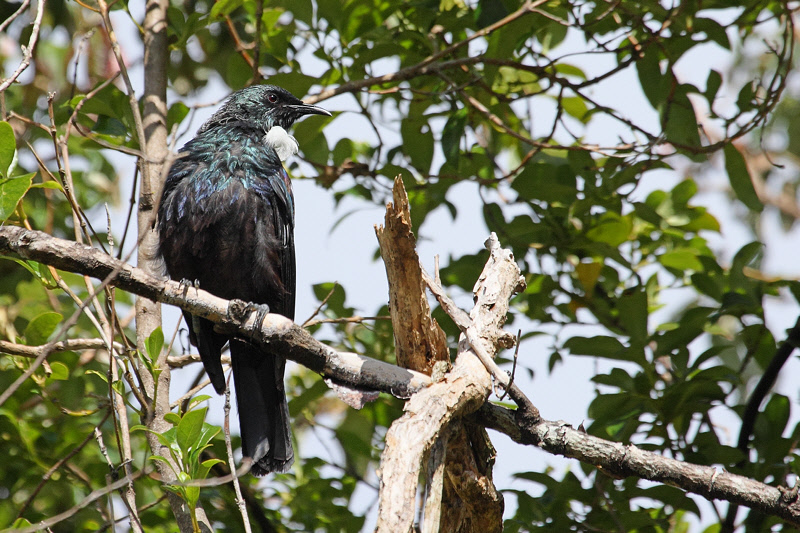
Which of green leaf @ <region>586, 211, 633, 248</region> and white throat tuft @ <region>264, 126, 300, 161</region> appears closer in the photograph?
green leaf @ <region>586, 211, 633, 248</region>

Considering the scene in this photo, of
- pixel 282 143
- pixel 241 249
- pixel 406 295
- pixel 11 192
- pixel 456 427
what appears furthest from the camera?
pixel 282 143

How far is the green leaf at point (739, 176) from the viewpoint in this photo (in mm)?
3627

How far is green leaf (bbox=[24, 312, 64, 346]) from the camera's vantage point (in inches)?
121

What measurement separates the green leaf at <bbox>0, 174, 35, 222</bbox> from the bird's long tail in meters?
1.42

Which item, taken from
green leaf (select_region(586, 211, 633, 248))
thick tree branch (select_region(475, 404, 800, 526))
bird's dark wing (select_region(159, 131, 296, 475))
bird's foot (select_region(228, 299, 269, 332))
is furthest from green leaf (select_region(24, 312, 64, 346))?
green leaf (select_region(586, 211, 633, 248))

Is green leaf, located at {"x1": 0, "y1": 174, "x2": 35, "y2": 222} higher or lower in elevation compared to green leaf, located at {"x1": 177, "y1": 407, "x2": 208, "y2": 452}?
higher

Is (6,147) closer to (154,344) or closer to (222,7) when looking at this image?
(154,344)

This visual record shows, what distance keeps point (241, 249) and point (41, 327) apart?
0.93 meters

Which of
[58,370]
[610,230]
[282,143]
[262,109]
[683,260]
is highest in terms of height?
[262,109]

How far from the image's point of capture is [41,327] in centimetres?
311

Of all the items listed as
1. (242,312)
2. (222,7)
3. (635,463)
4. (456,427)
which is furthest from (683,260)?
(222,7)

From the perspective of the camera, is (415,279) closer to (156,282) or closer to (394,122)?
(156,282)

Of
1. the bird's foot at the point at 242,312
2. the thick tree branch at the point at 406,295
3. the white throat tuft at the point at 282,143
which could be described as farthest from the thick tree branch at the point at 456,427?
the white throat tuft at the point at 282,143

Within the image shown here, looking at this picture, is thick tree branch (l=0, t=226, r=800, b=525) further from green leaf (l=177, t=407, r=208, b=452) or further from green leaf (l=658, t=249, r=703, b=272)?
green leaf (l=658, t=249, r=703, b=272)
